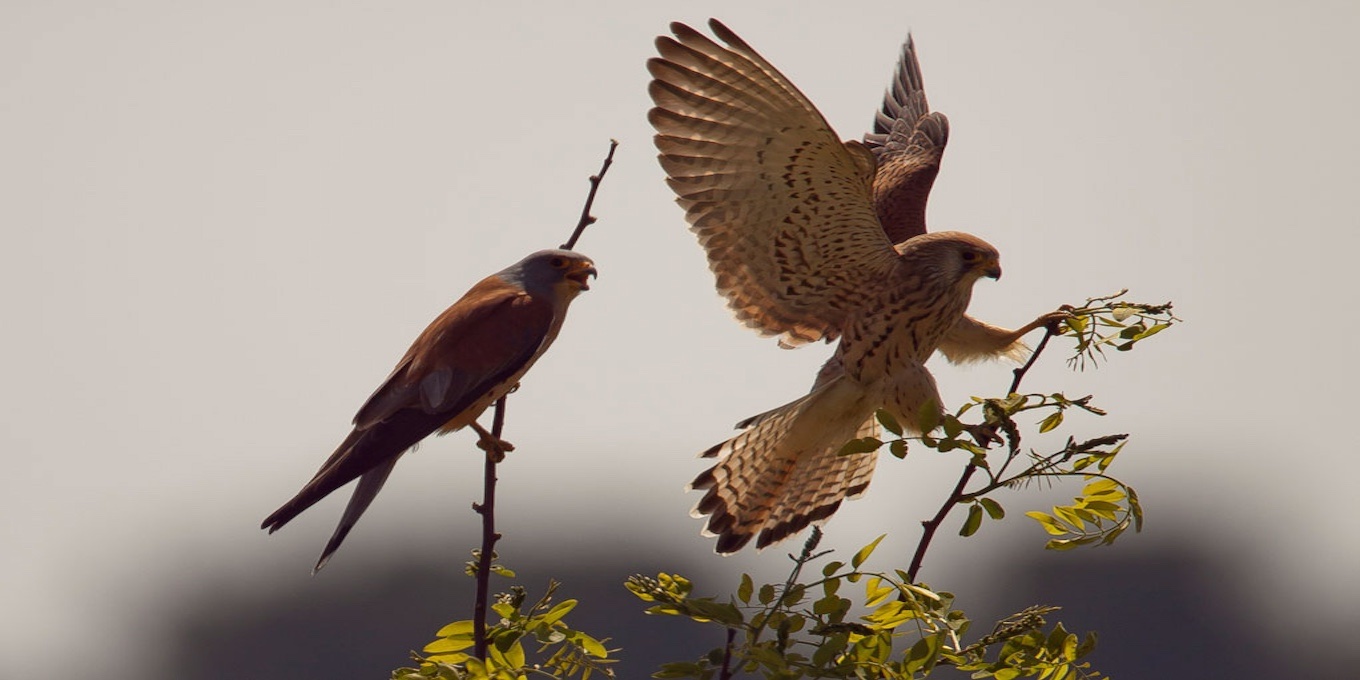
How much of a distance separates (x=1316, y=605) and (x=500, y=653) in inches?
1764

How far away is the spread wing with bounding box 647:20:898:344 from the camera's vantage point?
13.9 ft

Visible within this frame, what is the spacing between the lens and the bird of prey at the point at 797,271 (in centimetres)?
428

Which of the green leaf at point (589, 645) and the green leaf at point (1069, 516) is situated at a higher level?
the green leaf at point (1069, 516)

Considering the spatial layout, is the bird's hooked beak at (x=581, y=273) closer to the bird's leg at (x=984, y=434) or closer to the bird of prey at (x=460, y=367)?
the bird of prey at (x=460, y=367)

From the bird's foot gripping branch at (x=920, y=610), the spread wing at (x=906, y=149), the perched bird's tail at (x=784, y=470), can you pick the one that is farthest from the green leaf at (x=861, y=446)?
the spread wing at (x=906, y=149)

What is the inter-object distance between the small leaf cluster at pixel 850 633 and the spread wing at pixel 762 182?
1471 millimetres

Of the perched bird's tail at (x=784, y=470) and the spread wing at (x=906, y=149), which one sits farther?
the spread wing at (x=906, y=149)

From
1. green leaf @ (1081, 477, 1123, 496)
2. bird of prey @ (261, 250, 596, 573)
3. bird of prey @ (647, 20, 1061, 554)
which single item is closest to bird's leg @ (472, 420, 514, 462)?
bird of prey @ (261, 250, 596, 573)

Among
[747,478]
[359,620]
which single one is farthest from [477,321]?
[359,620]

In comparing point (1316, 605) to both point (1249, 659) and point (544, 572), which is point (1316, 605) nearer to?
point (1249, 659)

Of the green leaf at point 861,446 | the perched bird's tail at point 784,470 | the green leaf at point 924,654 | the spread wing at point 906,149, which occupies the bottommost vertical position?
the green leaf at point 924,654

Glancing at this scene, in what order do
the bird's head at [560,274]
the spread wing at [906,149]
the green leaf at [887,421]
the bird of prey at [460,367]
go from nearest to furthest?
1. the green leaf at [887,421]
2. the bird of prey at [460,367]
3. the bird's head at [560,274]
4. the spread wing at [906,149]

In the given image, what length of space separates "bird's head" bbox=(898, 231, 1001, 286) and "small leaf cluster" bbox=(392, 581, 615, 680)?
1802mm

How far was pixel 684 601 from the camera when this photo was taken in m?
2.97
